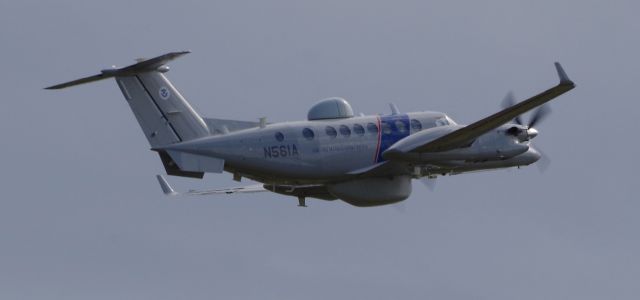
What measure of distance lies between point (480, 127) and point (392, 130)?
4024mm

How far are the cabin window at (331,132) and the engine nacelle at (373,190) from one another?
2.38m

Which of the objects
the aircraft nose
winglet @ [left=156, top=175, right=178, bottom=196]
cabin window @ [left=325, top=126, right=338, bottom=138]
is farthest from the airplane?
winglet @ [left=156, top=175, right=178, bottom=196]

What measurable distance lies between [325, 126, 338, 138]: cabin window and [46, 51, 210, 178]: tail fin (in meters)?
5.04

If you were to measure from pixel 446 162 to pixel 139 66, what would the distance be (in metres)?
13.1

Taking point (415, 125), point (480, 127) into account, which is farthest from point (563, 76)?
point (415, 125)

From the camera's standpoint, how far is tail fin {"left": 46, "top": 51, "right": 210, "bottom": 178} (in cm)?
7175

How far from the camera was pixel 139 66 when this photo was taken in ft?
236

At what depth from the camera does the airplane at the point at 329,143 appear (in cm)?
7181

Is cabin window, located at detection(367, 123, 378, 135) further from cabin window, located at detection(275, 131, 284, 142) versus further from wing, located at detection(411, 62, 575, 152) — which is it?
cabin window, located at detection(275, 131, 284, 142)

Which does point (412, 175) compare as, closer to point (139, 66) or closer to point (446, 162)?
point (446, 162)

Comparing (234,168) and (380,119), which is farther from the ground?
(380,119)

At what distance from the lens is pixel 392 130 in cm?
7550

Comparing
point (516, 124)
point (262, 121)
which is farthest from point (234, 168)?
point (516, 124)

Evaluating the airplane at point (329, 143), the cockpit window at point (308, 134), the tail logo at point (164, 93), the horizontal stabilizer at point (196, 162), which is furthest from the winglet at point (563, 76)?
the tail logo at point (164, 93)
